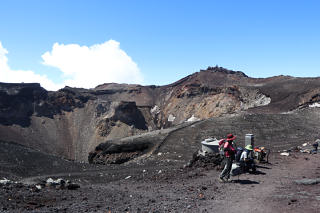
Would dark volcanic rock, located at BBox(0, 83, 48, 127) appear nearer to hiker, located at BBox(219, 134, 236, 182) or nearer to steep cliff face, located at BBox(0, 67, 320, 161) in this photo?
steep cliff face, located at BBox(0, 67, 320, 161)

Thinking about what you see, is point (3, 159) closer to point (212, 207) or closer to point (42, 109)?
point (212, 207)

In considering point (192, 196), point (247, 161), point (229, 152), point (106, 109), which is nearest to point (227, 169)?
point (229, 152)

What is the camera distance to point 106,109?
73.7m

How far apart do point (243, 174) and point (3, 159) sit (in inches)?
776

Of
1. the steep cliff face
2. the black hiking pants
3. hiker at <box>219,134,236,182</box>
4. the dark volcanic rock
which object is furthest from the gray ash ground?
the dark volcanic rock

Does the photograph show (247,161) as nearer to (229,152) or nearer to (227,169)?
(227,169)

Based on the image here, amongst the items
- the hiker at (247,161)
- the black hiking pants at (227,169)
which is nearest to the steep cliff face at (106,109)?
the hiker at (247,161)

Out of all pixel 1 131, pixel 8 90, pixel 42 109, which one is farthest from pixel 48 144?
pixel 8 90

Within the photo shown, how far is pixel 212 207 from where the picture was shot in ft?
23.5

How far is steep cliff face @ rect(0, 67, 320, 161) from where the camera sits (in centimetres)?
5522

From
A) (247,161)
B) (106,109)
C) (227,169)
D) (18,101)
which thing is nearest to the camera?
(227,169)

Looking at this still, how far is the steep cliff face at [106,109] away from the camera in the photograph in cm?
5522

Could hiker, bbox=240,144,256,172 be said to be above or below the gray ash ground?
above

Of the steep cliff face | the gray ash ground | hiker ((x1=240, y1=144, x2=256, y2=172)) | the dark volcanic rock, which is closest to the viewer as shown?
the gray ash ground
